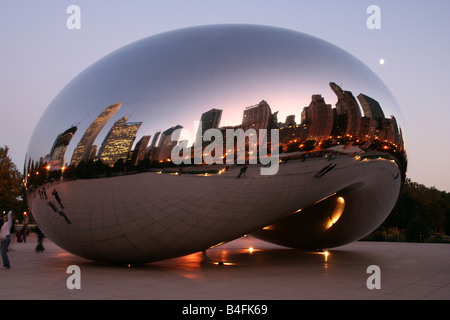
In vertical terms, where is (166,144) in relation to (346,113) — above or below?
below

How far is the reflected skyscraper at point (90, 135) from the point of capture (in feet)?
26.2

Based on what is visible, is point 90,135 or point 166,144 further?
point 90,135

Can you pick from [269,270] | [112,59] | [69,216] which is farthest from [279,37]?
[69,216]

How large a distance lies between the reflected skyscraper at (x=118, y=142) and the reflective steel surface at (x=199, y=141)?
0.07 feet

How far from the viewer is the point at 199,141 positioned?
7473mm

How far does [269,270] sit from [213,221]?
2.31 m

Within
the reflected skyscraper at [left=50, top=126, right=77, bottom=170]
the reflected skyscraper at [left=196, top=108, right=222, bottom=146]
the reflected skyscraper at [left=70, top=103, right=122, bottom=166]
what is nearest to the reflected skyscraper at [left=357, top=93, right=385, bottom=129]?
the reflected skyscraper at [left=196, top=108, right=222, bottom=146]

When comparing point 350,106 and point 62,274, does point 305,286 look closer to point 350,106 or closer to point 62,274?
point 350,106

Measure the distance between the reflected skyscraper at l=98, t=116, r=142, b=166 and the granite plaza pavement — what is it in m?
2.20

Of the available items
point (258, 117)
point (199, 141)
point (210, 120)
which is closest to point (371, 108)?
point (258, 117)

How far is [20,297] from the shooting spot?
6.29 m

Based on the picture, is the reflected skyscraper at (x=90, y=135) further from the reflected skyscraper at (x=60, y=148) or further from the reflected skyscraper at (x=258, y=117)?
the reflected skyscraper at (x=258, y=117)

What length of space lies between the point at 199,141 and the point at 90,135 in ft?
7.09

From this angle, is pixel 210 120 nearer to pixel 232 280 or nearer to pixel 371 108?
pixel 232 280
